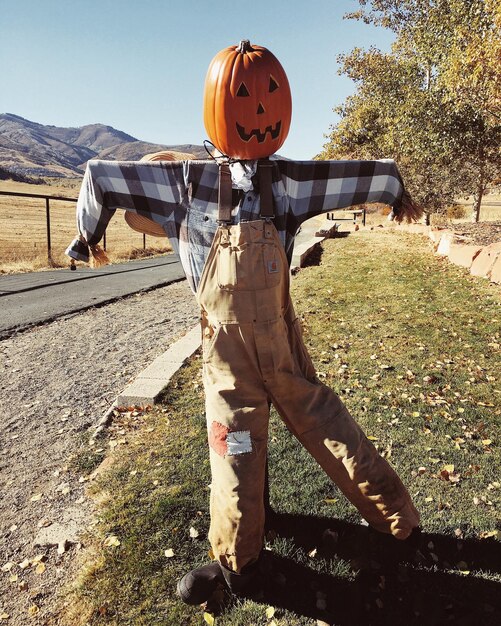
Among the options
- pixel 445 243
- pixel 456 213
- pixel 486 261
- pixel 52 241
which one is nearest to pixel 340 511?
pixel 486 261

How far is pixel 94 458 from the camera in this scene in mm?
3939

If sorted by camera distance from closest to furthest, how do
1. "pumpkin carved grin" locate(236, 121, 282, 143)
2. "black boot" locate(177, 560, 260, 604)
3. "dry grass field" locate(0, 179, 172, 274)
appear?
"pumpkin carved grin" locate(236, 121, 282, 143)
"black boot" locate(177, 560, 260, 604)
"dry grass field" locate(0, 179, 172, 274)

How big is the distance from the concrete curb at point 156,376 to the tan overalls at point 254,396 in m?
2.42

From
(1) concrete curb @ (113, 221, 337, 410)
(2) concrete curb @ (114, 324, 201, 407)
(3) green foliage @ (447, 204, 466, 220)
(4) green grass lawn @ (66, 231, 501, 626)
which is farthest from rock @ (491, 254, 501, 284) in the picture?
(3) green foliage @ (447, 204, 466, 220)

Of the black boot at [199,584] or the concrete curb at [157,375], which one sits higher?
the concrete curb at [157,375]

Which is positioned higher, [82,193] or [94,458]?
[82,193]

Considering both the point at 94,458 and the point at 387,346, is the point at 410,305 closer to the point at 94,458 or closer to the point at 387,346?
the point at 387,346

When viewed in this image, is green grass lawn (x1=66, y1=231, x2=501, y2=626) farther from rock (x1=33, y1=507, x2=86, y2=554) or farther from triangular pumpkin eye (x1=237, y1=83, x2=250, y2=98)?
triangular pumpkin eye (x1=237, y1=83, x2=250, y2=98)

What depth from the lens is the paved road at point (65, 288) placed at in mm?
8383

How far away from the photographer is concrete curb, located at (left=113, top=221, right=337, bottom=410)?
473cm

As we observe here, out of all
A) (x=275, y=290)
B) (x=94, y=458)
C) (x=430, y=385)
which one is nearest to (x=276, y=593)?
(x=275, y=290)

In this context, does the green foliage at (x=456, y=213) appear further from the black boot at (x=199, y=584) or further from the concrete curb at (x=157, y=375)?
the black boot at (x=199, y=584)

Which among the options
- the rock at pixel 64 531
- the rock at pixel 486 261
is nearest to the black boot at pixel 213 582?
the rock at pixel 64 531

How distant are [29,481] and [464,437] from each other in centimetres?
341
